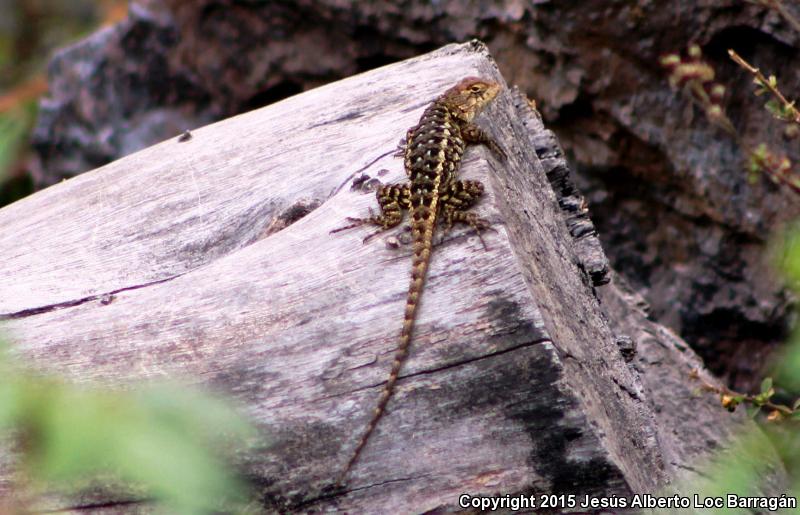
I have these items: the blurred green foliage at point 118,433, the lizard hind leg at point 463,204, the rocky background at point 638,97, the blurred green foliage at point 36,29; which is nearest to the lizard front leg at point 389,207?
the lizard hind leg at point 463,204

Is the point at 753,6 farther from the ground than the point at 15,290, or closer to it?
farther from the ground

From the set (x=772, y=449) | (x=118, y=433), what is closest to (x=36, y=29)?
(x=772, y=449)

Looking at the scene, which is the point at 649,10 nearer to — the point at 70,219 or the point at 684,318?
the point at 684,318

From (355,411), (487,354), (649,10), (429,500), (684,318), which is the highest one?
(649,10)

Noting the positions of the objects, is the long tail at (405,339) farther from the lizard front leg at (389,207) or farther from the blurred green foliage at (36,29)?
the blurred green foliage at (36,29)

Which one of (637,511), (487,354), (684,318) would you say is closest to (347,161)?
(487,354)

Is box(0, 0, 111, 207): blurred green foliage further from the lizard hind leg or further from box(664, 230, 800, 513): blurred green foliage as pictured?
box(664, 230, 800, 513): blurred green foliage

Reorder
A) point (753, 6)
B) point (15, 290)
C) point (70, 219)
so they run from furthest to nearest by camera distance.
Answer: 1. point (753, 6)
2. point (70, 219)
3. point (15, 290)
